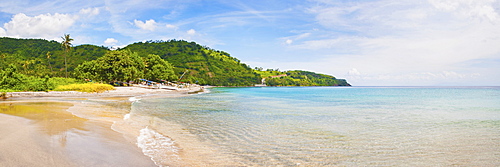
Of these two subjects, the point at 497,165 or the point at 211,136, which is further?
the point at 211,136

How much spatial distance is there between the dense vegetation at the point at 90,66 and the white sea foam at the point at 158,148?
31.0 m

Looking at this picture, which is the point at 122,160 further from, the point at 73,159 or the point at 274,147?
the point at 274,147

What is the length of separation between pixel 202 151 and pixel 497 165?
7.14 m

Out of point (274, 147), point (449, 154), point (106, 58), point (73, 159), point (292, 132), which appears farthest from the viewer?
point (106, 58)

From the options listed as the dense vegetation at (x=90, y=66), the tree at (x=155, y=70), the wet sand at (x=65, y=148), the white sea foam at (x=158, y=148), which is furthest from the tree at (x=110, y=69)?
the white sea foam at (x=158, y=148)

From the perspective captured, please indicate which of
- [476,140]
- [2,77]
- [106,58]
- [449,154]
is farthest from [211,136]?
[106,58]

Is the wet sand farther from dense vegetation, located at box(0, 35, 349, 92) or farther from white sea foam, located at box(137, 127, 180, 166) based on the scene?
dense vegetation, located at box(0, 35, 349, 92)

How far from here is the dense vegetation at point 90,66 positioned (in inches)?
1412

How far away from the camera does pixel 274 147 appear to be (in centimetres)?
814

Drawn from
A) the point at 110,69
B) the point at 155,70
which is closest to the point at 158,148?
the point at 110,69

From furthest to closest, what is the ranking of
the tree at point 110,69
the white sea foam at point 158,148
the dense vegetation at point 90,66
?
the tree at point 110,69, the dense vegetation at point 90,66, the white sea foam at point 158,148

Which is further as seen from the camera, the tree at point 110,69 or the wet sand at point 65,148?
the tree at point 110,69

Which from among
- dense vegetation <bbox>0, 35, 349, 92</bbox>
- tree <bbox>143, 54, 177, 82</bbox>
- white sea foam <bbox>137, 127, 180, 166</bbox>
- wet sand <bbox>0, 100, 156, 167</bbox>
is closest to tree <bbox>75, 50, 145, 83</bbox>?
dense vegetation <bbox>0, 35, 349, 92</bbox>

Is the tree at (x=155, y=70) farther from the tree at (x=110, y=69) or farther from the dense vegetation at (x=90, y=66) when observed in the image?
the tree at (x=110, y=69)
